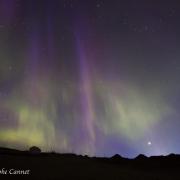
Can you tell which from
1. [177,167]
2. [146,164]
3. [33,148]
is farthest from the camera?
[33,148]

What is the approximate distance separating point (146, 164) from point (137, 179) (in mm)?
22073

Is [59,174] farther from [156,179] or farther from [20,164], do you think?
[156,179]

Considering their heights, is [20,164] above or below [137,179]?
above

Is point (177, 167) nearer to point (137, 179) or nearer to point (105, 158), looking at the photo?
point (105, 158)

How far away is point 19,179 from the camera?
70.5 feet

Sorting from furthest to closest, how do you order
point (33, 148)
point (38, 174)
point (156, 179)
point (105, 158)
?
point (33, 148) < point (105, 158) < point (156, 179) < point (38, 174)

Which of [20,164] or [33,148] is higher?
[33,148]

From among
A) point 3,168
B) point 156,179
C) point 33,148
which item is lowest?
point 156,179

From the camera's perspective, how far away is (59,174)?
24656 millimetres

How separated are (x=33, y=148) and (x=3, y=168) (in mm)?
42703

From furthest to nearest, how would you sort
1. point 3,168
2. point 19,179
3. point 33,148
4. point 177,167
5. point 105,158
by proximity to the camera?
1. point 33,148
2. point 105,158
3. point 177,167
4. point 3,168
5. point 19,179

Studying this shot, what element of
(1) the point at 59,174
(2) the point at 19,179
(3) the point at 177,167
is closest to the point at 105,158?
(3) the point at 177,167

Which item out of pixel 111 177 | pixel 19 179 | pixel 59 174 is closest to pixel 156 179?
pixel 111 177

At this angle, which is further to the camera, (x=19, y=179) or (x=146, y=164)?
(x=146, y=164)
